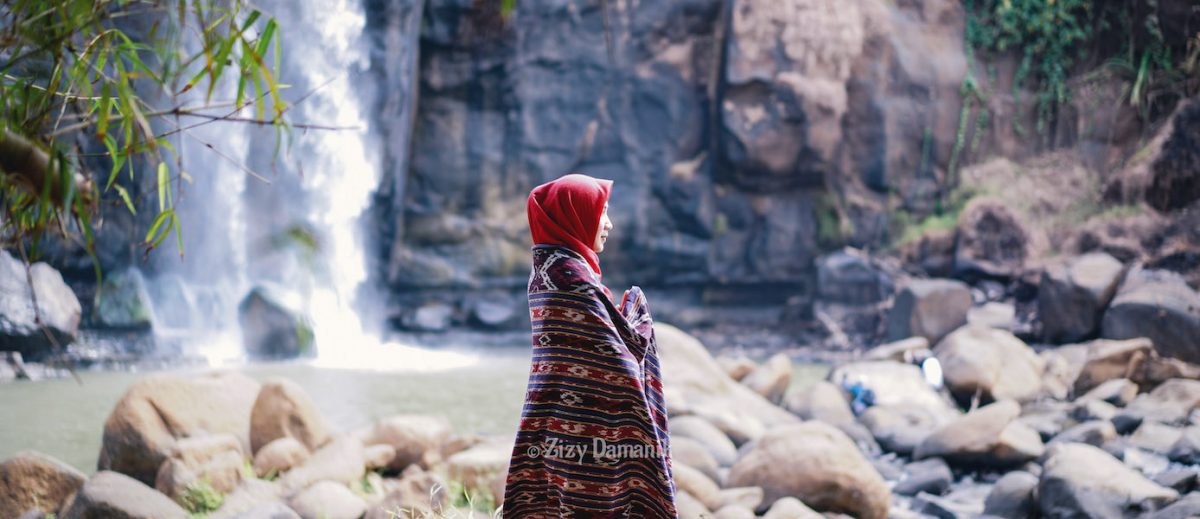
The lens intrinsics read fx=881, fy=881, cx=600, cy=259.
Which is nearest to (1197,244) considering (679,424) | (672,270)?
(672,270)

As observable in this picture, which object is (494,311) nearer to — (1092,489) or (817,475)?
(817,475)

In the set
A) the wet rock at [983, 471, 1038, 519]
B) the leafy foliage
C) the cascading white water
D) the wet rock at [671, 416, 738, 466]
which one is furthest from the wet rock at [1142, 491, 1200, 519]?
the leafy foliage

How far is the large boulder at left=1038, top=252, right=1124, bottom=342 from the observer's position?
11070 mm

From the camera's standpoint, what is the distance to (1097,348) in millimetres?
Result: 8891

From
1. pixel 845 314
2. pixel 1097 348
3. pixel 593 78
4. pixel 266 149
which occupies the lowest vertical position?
pixel 845 314

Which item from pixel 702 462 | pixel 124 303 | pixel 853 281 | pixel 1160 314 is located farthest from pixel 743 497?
pixel 853 281

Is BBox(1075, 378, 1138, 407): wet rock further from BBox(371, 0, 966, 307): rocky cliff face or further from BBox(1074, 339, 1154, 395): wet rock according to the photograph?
BBox(371, 0, 966, 307): rocky cliff face

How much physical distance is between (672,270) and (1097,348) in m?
8.69

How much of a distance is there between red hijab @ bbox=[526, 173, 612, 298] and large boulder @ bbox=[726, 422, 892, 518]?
2.92 metres

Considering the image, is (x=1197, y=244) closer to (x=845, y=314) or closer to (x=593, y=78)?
(x=845, y=314)

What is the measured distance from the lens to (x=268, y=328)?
12.7 m

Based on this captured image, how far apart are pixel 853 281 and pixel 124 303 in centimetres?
1136

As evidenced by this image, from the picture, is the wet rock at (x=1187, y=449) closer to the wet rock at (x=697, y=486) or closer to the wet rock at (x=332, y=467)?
the wet rock at (x=697, y=486)

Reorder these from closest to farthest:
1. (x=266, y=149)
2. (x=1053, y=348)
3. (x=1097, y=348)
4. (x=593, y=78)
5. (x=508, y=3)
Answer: (x=508, y=3) → (x=1097, y=348) → (x=1053, y=348) → (x=266, y=149) → (x=593, y=78)
